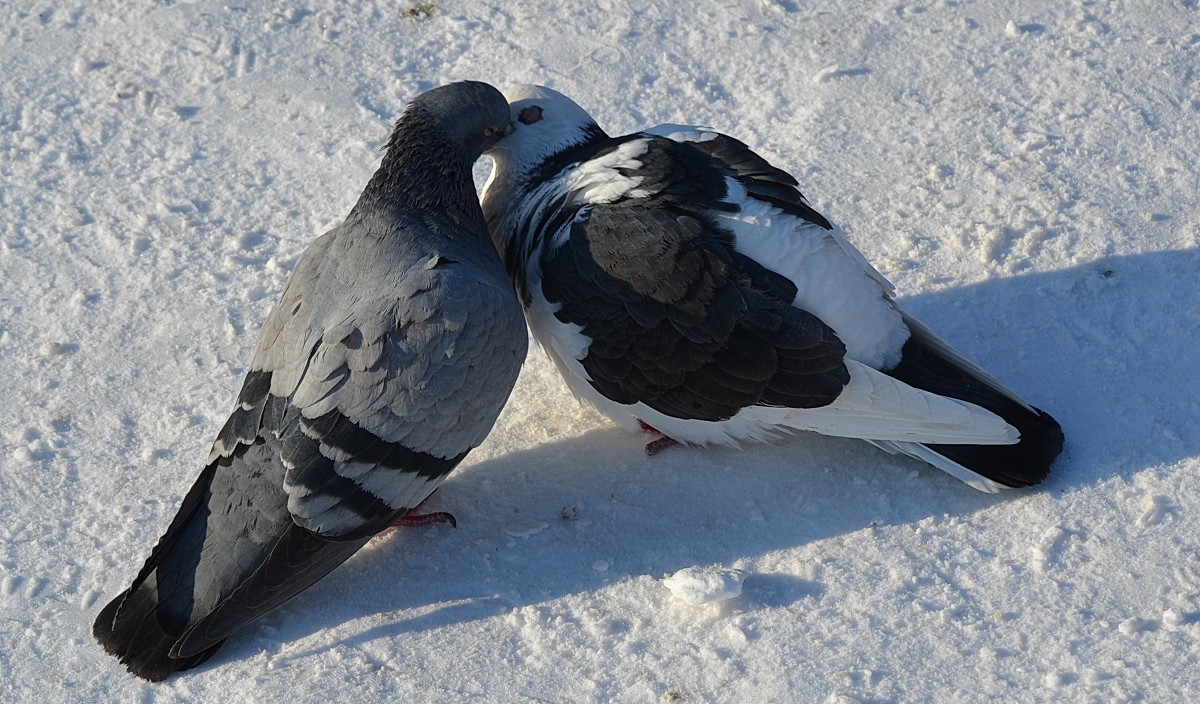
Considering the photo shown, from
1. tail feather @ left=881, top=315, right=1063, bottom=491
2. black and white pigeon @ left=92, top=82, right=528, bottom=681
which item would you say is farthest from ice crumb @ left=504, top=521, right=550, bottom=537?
tail feather @ left=881, top=315, right=1063, bottom=491

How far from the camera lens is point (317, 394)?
4.09 metres

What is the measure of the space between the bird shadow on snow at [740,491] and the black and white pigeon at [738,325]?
0.16m

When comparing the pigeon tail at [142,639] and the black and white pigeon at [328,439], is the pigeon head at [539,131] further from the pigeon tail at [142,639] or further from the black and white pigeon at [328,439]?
the pigeon tail at [142,639]

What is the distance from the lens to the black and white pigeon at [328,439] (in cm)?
403

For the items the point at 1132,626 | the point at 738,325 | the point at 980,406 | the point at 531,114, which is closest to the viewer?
the point at 1132,626

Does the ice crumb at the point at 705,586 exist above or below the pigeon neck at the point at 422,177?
below

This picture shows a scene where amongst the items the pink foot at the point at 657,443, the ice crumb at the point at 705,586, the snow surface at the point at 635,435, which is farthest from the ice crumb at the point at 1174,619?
the pink foot at the point at 657,443

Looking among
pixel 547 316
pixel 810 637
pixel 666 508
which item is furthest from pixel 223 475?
pixel 810 637

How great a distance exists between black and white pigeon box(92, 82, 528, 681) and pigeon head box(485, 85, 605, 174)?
744mm

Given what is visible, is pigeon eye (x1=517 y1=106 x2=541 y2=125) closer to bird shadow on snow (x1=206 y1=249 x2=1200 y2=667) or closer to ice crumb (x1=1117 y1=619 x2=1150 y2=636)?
bird shadow on snow (x1=206 y1=249 x2=1200 y2=667)

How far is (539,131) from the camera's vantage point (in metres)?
5.03

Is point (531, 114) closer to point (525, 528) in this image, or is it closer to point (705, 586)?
point (525, 528)

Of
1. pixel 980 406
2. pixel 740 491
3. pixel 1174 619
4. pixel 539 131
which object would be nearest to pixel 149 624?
pixel 740 491

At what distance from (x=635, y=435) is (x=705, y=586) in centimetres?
91
